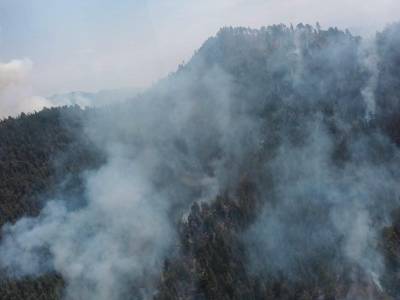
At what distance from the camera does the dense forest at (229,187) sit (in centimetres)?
10800

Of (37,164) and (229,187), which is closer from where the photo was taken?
(229,187)

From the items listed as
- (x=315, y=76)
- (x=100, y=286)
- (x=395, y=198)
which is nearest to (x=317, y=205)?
(x=395, y=198)

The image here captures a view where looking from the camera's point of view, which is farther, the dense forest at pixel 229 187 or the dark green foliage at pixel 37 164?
the dark green foliage at pixel 37 164

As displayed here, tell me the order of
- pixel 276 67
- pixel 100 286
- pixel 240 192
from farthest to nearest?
pixel 276 67
pixel 240 192
pixel 100 286

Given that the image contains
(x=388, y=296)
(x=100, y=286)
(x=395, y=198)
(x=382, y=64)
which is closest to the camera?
(x=388, y=296)

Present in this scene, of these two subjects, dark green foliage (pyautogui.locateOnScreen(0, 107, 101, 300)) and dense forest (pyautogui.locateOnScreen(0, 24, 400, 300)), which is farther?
dark green foliage (pyautogui.locateOnScreen(0, 107, 101, 300))

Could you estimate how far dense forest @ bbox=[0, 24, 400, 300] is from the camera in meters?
108

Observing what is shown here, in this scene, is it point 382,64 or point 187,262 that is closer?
point 187,262

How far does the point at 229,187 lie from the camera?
137750mm

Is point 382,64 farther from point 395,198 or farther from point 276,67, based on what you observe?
point 395,198

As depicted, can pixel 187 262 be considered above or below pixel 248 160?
below

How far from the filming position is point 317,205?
388 feet

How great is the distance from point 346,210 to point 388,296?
20998mm

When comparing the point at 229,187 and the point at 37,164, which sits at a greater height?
the point at 37,164
